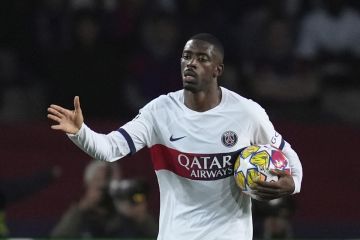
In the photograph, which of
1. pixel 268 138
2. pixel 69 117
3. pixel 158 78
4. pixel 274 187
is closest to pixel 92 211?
pixel 158 78

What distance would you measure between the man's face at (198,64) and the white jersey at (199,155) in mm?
195

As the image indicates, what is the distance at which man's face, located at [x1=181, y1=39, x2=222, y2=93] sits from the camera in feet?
18.0

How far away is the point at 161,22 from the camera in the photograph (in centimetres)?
1062

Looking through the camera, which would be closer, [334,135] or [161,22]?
[334,135]

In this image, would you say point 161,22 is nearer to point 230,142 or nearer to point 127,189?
point 127,189

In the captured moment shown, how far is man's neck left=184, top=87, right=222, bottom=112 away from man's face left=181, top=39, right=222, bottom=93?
0.07m

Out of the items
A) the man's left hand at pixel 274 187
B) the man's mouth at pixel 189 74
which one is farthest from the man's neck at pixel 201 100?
the man's left hand at pixel 274 187

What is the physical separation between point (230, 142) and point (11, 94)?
519cm

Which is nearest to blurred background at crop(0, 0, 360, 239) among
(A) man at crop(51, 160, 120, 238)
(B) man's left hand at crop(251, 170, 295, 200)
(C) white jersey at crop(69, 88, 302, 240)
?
(A) man at crop(51, 160, 120, 238)

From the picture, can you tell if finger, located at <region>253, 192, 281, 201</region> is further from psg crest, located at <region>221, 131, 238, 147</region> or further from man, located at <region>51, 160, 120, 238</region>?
man, located at <region>51, 160, 120, 238</region>

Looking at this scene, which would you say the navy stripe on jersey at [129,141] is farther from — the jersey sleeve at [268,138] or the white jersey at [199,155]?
the jersey sleeve at [268,138]

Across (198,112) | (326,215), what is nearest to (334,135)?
(326,215)

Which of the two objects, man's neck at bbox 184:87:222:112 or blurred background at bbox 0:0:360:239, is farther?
blurred background at bbox 0:0:360:239

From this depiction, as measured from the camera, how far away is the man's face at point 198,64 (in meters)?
5.48
